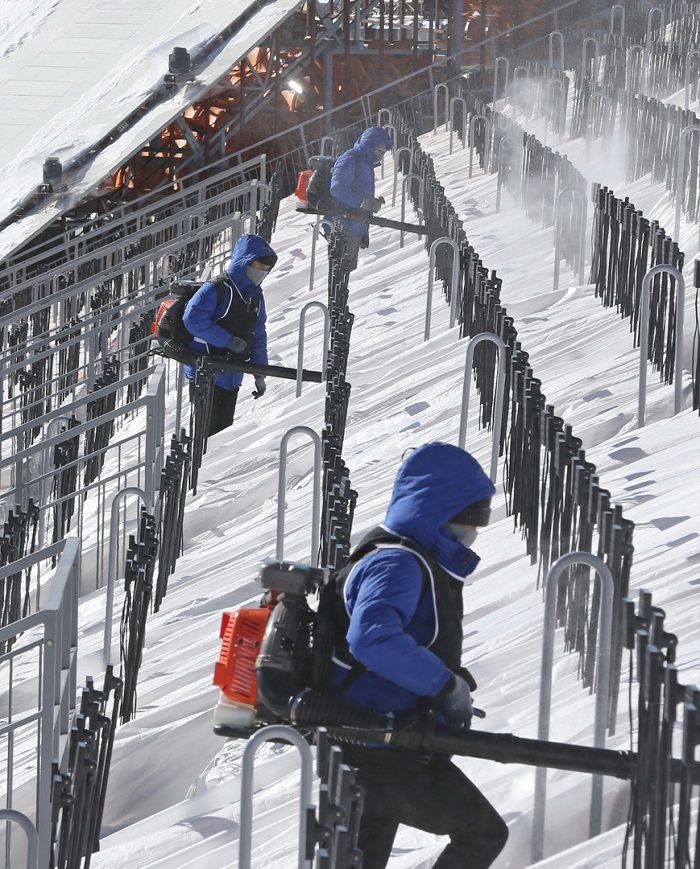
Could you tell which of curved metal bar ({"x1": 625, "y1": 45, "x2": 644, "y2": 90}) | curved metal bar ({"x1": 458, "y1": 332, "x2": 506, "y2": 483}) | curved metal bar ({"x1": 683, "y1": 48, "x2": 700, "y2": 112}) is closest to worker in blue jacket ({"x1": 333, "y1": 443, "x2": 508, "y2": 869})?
curved metal bar ({"x1": 458, "y1": 332, "x2": 506, "y2": 483})

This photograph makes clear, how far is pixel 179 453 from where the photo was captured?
859 centimetres

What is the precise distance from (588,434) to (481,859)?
461 centimetres

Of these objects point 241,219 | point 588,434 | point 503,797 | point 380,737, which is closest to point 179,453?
point 588,434

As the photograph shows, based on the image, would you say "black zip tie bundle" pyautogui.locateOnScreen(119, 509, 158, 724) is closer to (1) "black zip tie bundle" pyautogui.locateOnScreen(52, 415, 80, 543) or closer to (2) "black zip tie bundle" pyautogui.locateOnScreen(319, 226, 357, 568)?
(2) "black zip tie bundle" pyautogui.locateOnScreen(319, 226, 357, 568)

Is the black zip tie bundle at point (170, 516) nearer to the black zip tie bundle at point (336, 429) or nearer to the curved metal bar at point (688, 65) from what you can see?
the black zip tie bundle at point (336, 429)

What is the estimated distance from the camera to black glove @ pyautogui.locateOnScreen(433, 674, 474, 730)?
4.17m

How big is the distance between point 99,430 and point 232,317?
73.4 inches

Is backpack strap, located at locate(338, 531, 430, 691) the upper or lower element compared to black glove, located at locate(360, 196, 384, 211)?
upper

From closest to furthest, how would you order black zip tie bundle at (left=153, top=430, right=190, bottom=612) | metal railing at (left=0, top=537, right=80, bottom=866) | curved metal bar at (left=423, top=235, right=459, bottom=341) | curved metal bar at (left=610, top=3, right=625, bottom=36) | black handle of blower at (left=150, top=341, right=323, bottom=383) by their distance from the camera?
metal railing at (left=0, top=537, right=80, bottom=866)
black zip tie bundle at (left=153, top=430, right=190, bottom=612)
black handle of blower at (left=150, top=341, right=323, bottom=383)
curved metal bar at (left=423, top=235, right=459, bottom=341)
curved metal bar at (left=610, top=3, right=625, bottom=36)

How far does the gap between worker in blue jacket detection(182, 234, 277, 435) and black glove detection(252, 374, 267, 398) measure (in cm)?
6

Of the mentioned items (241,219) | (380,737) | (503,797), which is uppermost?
(380,737)

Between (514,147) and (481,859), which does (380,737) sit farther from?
(514,147)

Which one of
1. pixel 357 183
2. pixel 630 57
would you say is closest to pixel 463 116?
pixel 630 57

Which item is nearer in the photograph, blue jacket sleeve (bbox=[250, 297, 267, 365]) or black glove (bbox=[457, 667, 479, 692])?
black glove (bbox=[457, 667, 479, 692])
